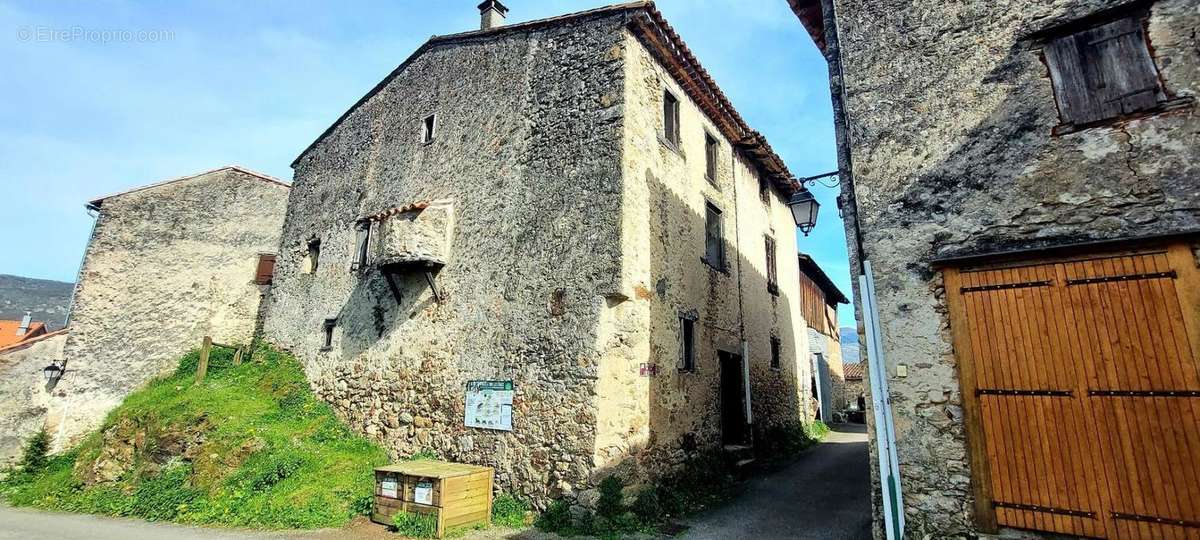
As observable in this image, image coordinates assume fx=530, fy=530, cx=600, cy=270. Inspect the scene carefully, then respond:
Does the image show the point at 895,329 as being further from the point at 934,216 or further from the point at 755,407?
the point at 755,407

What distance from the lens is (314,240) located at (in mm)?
14211

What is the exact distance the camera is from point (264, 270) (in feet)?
51.1

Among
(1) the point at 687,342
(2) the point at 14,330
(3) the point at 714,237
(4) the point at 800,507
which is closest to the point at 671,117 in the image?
(3) the point at 714,237

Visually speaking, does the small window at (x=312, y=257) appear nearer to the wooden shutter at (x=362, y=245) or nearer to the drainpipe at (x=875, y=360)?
the wooden shutter at (x=362, y=245)

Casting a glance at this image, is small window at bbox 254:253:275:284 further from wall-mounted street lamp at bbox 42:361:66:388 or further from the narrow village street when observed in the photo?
the narrow village street

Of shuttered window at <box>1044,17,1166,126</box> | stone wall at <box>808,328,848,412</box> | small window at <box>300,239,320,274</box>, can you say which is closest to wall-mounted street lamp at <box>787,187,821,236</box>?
shuttered window at <box>1044,17,1166,126</box>

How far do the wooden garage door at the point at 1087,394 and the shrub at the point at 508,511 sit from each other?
534 cm

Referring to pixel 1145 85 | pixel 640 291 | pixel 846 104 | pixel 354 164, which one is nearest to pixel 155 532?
pixel 640 291

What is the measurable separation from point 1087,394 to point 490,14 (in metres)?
12.4

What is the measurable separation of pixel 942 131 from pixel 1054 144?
0.86 m

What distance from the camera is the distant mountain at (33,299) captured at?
39719mm

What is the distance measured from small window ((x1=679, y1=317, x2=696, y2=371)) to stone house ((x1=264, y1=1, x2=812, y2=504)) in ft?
0.14

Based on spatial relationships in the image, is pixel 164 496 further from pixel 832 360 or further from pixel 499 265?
pixel 832 360

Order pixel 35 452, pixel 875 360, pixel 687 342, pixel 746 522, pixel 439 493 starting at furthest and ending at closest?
pixel 35 452, pixel 687 342, pixel 746 522, pixel 439 493, pixel 875 360
